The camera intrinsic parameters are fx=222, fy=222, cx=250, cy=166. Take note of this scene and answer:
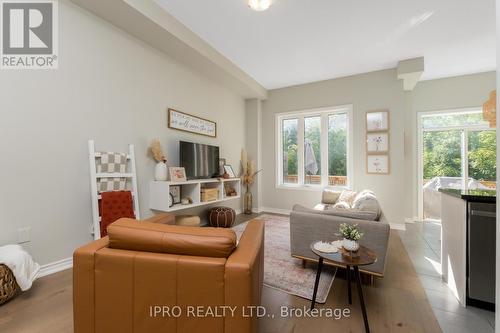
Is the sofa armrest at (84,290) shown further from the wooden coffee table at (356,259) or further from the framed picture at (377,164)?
the framed picture at (377,164)

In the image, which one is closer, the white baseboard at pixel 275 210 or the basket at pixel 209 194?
the basket at pixel 209 194

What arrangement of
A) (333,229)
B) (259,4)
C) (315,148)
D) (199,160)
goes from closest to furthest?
1. (333,229)
2. (259,4)
3. (199,160)
4. (315,148)

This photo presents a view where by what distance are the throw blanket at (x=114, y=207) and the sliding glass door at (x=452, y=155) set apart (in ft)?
18.0

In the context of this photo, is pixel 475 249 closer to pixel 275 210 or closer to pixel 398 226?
pixel 398 226

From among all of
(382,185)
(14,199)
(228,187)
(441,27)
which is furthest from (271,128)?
(14,199)

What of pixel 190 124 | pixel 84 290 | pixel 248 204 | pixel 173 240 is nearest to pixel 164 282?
pixel 173 240

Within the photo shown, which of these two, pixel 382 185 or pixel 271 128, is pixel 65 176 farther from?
pixel 382 185

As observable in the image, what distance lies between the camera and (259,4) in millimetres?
2473

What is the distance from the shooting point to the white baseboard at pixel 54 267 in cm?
216

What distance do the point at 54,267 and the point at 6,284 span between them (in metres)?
0.57

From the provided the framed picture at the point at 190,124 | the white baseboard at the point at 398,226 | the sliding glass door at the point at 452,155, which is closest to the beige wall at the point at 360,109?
the white baseboard at the point at 398,226

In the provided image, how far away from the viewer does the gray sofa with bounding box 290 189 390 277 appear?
78.4 inches

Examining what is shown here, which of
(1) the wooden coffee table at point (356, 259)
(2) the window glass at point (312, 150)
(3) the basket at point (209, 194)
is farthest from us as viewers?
(2) the window glass at point (312, 150)

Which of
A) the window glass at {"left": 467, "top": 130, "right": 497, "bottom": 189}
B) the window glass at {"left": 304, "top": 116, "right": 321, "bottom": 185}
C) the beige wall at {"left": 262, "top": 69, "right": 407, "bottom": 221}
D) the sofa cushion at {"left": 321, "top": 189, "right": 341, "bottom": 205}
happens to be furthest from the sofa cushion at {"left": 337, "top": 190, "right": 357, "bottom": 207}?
the window glass at {"left": 467, "top": 130, "right": 497, "bottom": 189}
